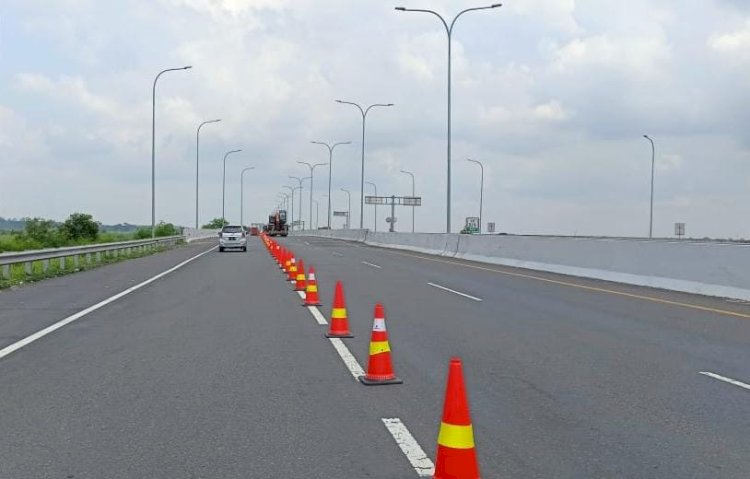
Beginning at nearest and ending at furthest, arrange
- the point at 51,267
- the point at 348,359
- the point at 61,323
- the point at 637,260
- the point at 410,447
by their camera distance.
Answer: the point at 410,447 < the point at 348,359 < the point at 61,323 < the point at 637,260 < the point at 51,267

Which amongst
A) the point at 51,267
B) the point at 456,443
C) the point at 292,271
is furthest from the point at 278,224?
the point at 456,443

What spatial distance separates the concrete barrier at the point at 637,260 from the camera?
16.7 m

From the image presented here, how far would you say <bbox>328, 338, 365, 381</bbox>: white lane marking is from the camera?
8188 mm

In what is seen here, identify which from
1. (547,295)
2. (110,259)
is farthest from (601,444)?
(110,259)

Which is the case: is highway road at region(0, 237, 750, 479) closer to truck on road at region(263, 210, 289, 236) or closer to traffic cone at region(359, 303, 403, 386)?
traffic cone at region(359, 303, 403, 386)

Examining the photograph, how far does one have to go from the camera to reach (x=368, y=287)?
61.3ft

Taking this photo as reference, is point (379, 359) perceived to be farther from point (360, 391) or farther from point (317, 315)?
point (317, 315)

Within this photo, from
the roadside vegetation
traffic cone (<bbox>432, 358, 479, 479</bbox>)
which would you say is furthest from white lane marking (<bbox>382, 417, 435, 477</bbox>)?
the roadside vegetation

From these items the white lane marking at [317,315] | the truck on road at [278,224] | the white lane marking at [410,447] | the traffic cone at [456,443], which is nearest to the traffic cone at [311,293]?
the white lane marking at [317,315]

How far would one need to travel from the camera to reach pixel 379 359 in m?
7.63

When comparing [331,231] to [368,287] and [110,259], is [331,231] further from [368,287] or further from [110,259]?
[368,287]

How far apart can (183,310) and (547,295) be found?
304 inches

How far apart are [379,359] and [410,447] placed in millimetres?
2203

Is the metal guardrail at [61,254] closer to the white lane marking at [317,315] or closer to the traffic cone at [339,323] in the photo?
the white lane marking at [317,315]
